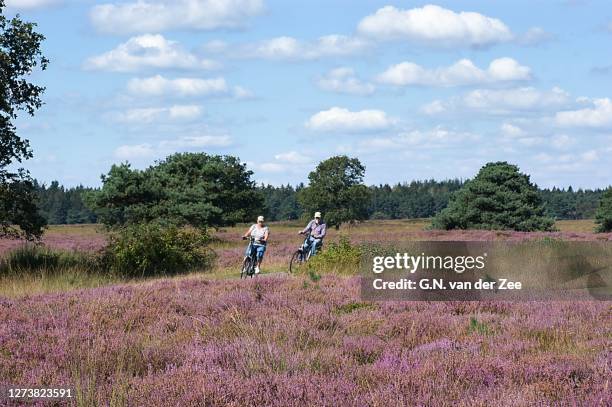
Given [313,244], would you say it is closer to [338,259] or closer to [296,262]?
[296,262]

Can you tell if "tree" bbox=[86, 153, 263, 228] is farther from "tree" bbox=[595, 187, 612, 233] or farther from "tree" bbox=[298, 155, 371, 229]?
"tree" bbox=[595, 187, 612, 233]

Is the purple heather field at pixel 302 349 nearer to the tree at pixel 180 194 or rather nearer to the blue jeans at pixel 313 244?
the blue jeans at pixel 313 244

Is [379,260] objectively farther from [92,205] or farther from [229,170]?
[229,170]

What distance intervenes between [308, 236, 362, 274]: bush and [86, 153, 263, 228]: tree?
677 inches

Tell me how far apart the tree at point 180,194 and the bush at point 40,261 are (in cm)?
1141

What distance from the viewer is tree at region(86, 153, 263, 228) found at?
44531mm

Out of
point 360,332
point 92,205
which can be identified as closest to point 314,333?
point 360,332

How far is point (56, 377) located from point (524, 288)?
1119 centimetres

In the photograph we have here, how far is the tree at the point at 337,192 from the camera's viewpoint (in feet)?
345

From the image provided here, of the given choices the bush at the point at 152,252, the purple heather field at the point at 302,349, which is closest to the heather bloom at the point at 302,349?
the purple heather field at the point at 302,349

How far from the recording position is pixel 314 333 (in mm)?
9070

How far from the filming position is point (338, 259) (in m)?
22.0

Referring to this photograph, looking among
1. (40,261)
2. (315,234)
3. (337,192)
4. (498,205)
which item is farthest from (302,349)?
(337,192)

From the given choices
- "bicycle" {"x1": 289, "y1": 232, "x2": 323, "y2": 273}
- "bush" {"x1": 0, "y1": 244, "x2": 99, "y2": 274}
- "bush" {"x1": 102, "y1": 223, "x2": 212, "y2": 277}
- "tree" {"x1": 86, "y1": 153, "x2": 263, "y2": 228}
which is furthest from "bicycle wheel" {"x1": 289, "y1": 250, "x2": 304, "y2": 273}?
"tree" {"x1": 86, "y1": 153, "x2": 263, "y2": 228}
